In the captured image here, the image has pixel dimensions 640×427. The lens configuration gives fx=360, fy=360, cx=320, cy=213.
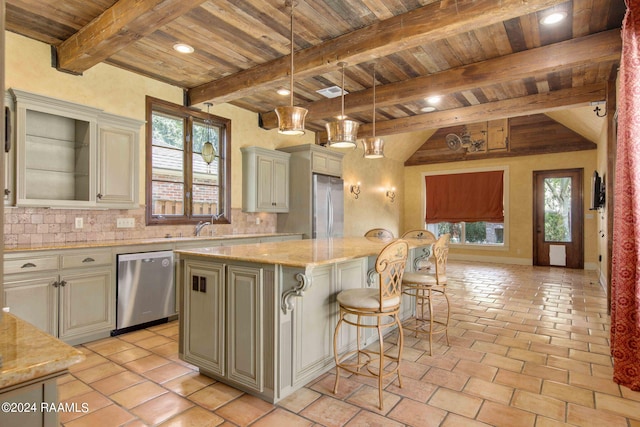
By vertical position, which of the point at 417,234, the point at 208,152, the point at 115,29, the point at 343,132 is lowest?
the point at 417,234

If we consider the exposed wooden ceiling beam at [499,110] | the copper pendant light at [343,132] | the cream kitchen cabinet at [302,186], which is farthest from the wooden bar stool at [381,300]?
the exposed wooden ceiling beam at [499,110]

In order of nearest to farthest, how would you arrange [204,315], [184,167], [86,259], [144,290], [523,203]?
[204,315]
[86,259]
[144,290]
[184,167]
[523,203]

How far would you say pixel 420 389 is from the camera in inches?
95.8

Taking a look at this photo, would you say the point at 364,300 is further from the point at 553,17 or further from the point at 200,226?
the point at 200,226

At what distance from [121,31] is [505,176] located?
817 centimetres

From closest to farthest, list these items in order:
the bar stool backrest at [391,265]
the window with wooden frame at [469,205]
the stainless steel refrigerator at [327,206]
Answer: the bar stool backrest at [391,265], the stainless steel refrigerator at [327,206], the window with wooden frame at [469,205]

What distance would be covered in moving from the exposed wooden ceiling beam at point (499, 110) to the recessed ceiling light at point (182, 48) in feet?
12.4

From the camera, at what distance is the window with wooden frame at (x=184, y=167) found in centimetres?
435

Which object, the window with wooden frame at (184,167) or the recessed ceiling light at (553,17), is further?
the window with wooden frame at (184,167)

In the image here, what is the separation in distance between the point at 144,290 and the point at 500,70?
430 centimetres

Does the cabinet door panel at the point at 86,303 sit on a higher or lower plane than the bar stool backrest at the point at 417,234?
lower

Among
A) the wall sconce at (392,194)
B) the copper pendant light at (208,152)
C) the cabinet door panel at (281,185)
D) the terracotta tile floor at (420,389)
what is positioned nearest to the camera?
the terracotta tile floor at (420,389)

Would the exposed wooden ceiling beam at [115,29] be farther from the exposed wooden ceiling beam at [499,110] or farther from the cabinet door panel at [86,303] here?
the exposed wooden ceiling beam at [499,110]

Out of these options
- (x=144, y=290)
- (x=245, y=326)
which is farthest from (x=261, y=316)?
(x=144, y=290)
